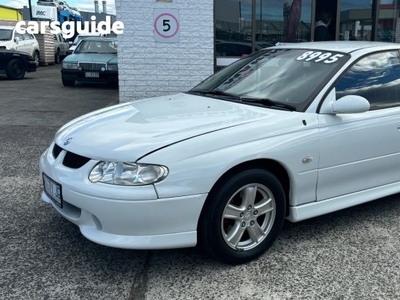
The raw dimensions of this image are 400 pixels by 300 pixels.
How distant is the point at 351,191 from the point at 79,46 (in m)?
12.6

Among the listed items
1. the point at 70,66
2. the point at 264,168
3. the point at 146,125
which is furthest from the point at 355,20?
the point at 70,66

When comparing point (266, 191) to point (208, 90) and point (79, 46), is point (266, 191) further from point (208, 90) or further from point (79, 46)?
point (79, 46)

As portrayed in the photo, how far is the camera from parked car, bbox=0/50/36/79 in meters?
16.6

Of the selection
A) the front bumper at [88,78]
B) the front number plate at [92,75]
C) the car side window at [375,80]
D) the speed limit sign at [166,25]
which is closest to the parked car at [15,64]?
the front bumper at [88,78]

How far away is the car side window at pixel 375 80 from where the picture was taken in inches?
141

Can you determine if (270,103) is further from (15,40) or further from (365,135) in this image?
(15,40)

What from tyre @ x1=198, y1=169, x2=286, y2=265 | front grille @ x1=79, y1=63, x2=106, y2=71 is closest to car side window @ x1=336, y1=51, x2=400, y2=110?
tyre @ x1=198, y1=169, x2=286, y2=265

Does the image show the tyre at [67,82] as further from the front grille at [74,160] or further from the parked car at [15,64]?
the front grille at [74,160]

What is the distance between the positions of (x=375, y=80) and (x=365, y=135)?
58 cm

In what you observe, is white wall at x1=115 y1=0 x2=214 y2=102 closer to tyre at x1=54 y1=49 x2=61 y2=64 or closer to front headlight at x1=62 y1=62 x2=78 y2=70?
front headlight at x1=62 y1=62 x2=78 y2=70

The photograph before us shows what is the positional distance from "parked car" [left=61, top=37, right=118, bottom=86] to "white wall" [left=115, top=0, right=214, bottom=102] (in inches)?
180

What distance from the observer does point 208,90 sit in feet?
13.4

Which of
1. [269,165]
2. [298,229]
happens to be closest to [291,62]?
[269,165]

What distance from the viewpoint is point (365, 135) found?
3518mm
